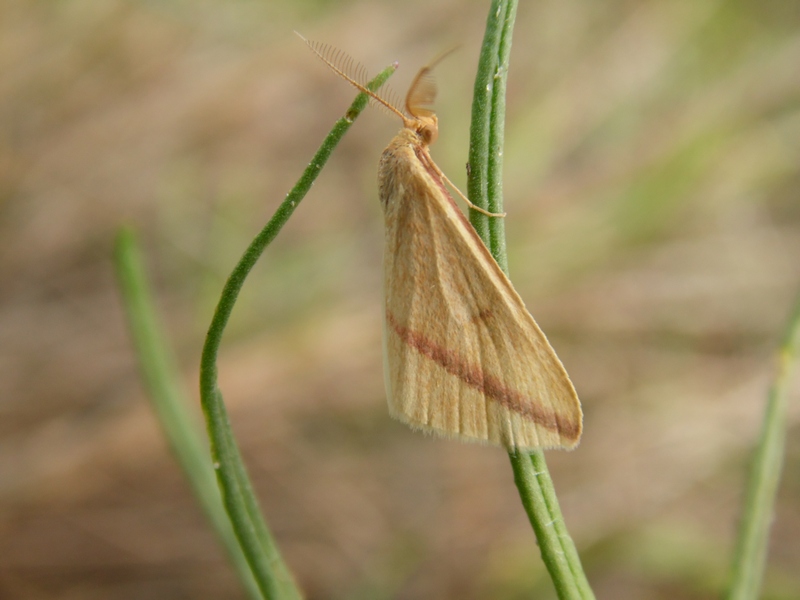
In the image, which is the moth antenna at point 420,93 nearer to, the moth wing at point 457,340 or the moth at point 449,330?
the moth at point 449,330

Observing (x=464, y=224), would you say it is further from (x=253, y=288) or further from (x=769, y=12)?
(x=769, y=12)

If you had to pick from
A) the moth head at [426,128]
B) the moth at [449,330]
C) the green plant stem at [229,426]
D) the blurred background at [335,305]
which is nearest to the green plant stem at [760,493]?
the moth at [449,330]

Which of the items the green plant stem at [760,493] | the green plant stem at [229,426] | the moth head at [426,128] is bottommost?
the green plant stem at [760,493]

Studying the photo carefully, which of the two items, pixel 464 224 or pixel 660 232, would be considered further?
pixel 660 232

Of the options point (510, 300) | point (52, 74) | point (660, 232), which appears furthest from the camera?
point (660, 232)

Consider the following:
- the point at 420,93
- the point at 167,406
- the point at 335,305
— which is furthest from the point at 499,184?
the point at 335,305

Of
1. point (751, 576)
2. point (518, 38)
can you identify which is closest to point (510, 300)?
point (751, 576)

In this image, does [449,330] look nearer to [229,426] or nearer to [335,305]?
[229,426]

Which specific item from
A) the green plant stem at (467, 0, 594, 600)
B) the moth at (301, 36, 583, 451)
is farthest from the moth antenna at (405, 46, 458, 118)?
the green plant stem at (467, 0, 594, 600)
